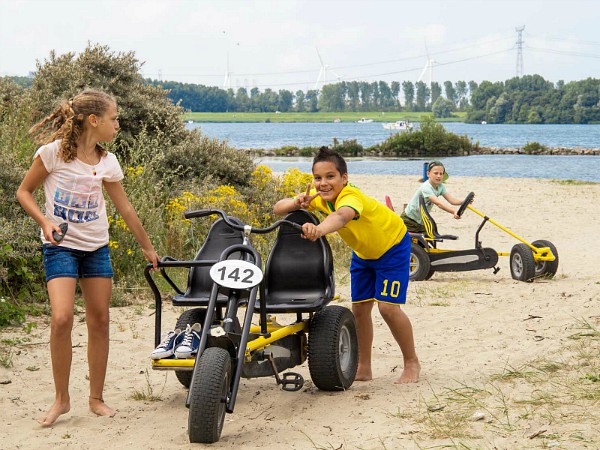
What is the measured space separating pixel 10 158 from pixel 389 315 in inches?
193

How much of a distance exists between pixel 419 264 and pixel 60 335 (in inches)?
248

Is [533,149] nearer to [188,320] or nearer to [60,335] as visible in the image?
[188,320]

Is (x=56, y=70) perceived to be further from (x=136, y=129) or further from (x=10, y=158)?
(x=10, y=158)

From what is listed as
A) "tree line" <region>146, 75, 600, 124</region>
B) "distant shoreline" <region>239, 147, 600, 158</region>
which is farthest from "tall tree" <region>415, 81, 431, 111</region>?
"distant shoreline" <region>239, 147, 600, 158</region>

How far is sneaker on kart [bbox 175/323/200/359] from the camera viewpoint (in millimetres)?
4820

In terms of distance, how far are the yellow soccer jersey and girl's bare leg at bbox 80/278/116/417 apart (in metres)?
1.48

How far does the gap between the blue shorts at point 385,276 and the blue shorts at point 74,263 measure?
1.75 metres

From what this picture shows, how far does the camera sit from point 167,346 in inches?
192

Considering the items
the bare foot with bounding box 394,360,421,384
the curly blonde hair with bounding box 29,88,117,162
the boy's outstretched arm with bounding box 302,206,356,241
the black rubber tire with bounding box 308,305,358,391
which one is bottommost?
the bare foot with bounding box 394,360,421,384

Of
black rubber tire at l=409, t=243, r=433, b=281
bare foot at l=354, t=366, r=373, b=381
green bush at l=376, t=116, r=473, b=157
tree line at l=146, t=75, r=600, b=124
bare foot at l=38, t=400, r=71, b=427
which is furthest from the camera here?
tree line at l=146, t=75, r=600, b=124

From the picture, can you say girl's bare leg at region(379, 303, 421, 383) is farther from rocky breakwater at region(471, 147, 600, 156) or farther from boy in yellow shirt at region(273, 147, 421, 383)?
rocky breakwater at region(471, 147, 600, 156)

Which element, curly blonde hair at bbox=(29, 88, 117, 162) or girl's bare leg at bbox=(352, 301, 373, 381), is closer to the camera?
curly blonde hair at bbox=(29, 88, 117, 162)

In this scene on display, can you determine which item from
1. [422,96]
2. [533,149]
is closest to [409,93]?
[422,96]

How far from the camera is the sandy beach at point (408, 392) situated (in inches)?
180
